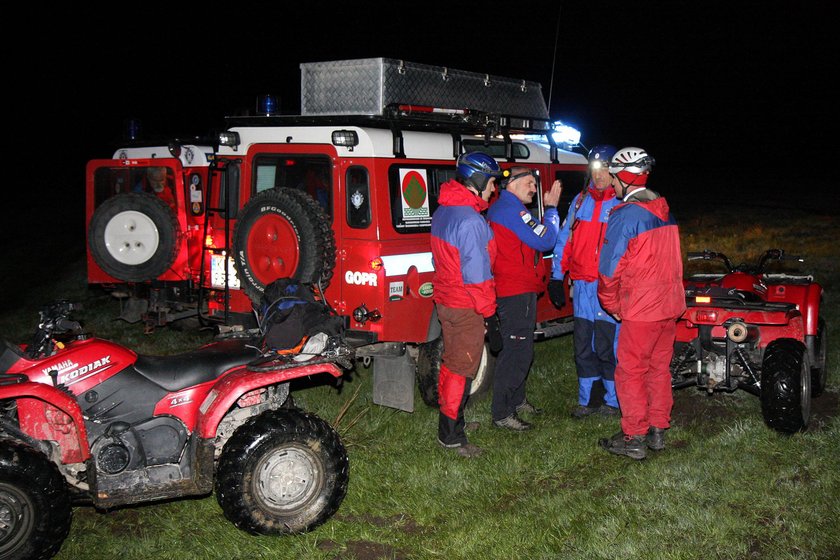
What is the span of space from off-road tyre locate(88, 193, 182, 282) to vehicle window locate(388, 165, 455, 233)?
2.89 m

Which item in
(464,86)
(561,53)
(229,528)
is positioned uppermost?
(561,53)

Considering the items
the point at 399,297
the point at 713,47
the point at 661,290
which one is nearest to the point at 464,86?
the point at 399,297

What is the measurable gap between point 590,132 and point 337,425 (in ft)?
166

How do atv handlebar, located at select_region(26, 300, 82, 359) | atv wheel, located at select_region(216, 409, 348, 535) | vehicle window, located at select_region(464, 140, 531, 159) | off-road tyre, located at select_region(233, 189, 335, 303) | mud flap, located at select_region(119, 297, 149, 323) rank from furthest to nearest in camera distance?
mud flap, located at select_region(119, 297, 149, 323), vehicle window, located at select_region(464, 140, 531, 159), off-road tyre, located at select_region(233, 189, 335, 303), atv wheel, located at select_region(216, 409, 348, 535), atv handlebar, located at select_region(26, 300, 82, 359)

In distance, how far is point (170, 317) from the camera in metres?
8.93

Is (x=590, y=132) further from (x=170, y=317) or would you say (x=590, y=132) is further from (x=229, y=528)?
(x=229, y=528)

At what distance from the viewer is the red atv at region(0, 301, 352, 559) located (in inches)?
173

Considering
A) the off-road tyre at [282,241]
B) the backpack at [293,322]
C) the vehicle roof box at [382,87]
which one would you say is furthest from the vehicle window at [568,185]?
the backpack at [293,322]

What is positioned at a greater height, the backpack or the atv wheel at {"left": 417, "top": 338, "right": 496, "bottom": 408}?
the backpack

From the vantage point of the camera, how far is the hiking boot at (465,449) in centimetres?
621

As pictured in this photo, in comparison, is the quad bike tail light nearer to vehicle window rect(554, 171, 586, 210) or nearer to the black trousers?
the black trousers

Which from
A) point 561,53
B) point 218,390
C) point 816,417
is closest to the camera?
point 218,390

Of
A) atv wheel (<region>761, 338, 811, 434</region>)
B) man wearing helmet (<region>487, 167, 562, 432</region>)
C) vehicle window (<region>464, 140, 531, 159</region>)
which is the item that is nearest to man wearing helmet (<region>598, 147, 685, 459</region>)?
man wearing helmet (<region>487, 167, 562, 432</region>)

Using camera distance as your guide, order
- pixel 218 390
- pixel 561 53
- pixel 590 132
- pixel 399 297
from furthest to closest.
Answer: pixel 561 53
pixel 590 132
pixel 399 297
pixel 218 390
